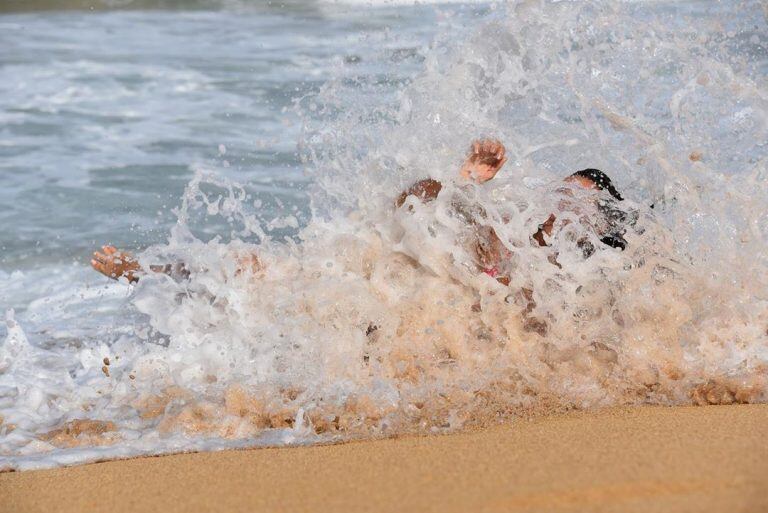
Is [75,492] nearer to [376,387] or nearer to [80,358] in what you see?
[376,387]

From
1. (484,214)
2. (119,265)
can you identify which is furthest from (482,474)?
(119,265)

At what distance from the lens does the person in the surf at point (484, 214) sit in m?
4.50

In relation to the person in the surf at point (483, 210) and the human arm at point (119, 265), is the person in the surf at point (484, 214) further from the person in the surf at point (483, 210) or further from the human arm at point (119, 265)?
the human arm at point (119, 265)

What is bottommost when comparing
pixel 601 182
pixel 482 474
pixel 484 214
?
pixel 482 474

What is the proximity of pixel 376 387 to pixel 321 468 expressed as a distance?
30.3 inches

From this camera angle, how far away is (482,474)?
3.15 metres

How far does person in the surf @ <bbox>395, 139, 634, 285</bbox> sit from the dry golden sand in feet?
2.95

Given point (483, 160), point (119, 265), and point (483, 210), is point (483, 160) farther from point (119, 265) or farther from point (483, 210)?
point (119, 265)

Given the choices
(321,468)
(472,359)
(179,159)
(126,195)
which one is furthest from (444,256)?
(179,159)

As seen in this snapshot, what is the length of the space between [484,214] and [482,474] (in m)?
1.64

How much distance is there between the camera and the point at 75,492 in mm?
3447

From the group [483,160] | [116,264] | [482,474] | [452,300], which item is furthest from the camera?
[116,264]

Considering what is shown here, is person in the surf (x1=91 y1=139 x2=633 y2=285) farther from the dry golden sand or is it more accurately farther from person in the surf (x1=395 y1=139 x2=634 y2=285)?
the dry golden sand

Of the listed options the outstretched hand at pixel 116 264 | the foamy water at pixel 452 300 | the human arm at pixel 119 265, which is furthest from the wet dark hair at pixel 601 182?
the outstretched hand at pixel 116 264
